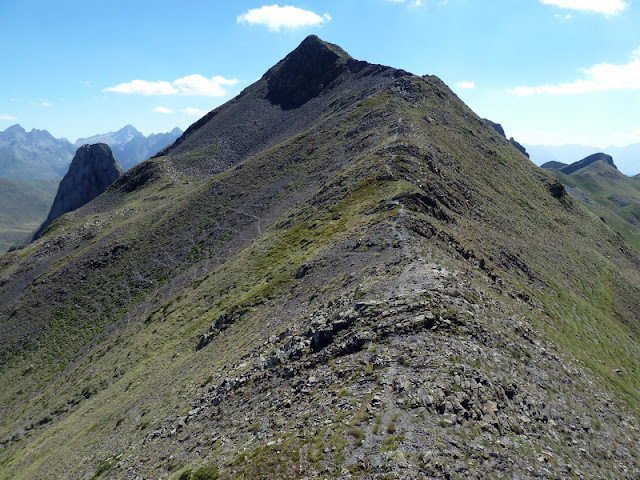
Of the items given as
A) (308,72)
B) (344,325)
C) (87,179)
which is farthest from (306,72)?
(344,325)

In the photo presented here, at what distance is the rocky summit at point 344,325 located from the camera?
16578 mm

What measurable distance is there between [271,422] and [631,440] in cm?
2067

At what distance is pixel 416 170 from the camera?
51562 mm

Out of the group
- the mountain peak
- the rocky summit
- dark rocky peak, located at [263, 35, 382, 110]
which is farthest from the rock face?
the rocky summit

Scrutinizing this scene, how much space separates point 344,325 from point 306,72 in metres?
148

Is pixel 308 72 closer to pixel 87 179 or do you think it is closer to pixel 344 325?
pixel 87 179

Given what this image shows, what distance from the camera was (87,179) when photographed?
19312 cm

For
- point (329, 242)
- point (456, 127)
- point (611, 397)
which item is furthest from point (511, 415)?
point (456, 127)

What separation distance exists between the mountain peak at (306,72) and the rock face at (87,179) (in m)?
101

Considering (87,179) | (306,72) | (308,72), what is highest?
(306,72)

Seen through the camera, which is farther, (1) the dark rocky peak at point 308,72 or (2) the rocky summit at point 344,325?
(1) the dark rocky peak at point 308,72

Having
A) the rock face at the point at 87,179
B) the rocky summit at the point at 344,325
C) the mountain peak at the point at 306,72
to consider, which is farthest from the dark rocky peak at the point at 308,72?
the rock face at the point at 87,179

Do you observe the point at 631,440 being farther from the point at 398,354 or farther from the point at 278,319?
the point at 278,319

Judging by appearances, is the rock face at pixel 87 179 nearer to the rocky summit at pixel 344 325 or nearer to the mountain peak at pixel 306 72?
the mountain peak at pixel 306 72
